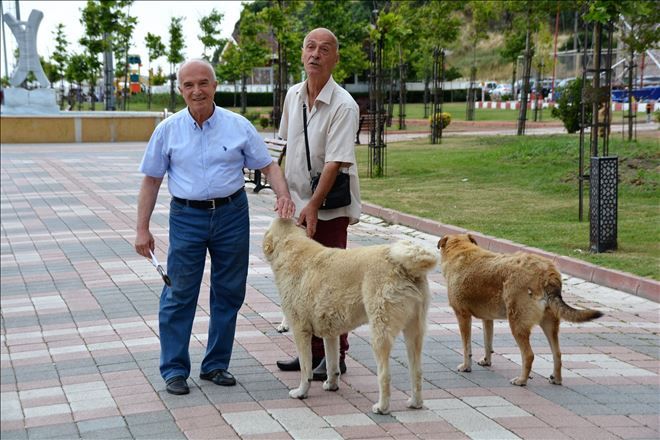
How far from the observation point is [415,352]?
533 centimetres

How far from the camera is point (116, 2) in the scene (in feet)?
155

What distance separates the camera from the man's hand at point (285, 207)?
18.6 ft

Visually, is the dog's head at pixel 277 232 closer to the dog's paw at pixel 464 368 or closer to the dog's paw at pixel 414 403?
the dog's paw at pixel 414 403

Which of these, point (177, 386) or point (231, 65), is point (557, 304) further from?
point (231, 65)

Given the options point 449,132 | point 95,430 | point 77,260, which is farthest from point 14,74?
point 95,430

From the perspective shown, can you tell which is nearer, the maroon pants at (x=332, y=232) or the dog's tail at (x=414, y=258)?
the dog's tail at (x=414, y=258)

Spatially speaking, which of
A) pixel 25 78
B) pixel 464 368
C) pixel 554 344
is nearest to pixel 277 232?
pixel 464 368

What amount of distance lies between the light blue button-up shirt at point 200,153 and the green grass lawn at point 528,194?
521cm

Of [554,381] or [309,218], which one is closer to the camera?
[309,218]

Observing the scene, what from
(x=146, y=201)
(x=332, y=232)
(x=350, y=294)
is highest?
(x=146, y=201)

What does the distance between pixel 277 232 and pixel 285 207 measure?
0.57 feet

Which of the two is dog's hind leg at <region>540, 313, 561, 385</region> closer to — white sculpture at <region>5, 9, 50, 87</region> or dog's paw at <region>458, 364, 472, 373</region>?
dog's paw at <region>458, 364, 472, 373</region>

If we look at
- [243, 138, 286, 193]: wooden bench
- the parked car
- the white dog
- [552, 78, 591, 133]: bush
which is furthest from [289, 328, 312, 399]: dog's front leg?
the parked car

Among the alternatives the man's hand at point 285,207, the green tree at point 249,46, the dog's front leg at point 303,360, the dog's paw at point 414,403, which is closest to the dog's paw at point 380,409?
the dog's paw at point 414,403
